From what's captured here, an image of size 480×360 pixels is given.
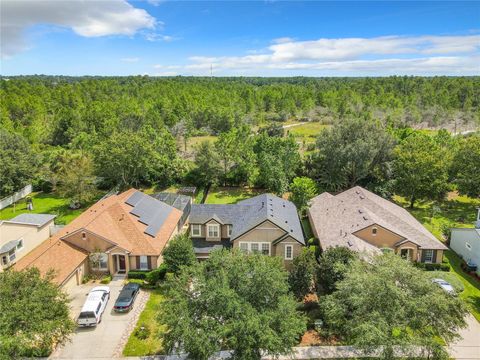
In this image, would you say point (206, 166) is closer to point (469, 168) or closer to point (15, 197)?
point (15, 197)

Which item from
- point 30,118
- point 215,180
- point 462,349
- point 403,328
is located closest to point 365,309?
point 403,328

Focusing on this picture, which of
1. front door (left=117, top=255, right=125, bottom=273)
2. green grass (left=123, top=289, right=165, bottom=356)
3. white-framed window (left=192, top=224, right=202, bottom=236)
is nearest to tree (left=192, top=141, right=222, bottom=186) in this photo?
white-framed window (left=192, top=224, right=202, bottom=236)

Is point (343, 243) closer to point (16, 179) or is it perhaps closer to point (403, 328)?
point (403, 328)

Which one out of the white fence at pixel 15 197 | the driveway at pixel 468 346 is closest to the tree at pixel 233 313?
the driveway at pixel 468 346

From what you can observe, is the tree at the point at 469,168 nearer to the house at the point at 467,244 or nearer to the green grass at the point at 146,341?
the house at the point at 467,244

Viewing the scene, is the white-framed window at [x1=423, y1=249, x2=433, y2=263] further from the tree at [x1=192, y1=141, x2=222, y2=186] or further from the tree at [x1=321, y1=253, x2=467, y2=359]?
the tree at [x1=192, y1=141, x2=222, y2=186]

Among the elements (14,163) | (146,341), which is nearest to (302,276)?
(146,341)
